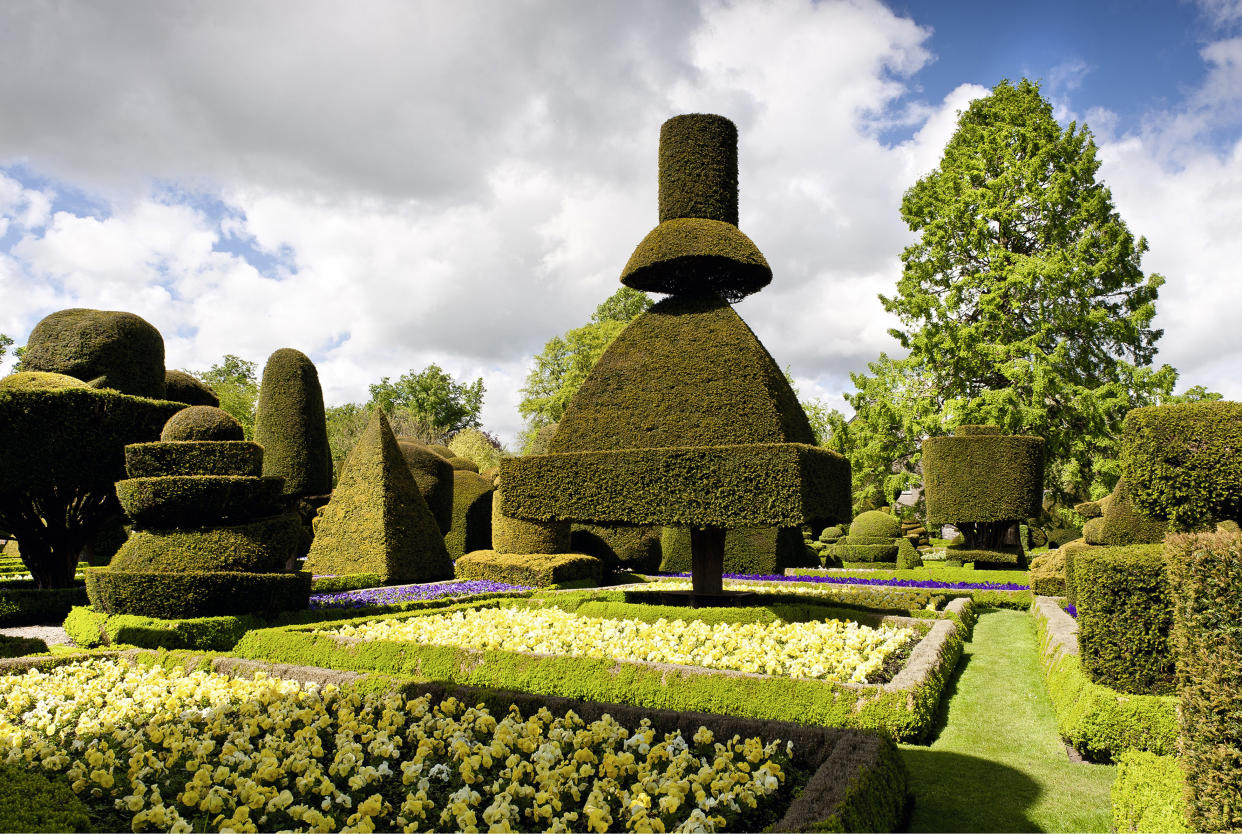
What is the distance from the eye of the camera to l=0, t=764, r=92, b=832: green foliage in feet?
10.8

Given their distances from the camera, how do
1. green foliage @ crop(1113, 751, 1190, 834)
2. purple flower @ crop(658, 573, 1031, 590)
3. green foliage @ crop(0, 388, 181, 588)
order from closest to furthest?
green foliage @ crop(1113, 751, 1190, 834) → green foliage @ crop(0, 388, 181, 588) → purple flower @ crop(658, 573, 1031, 590)

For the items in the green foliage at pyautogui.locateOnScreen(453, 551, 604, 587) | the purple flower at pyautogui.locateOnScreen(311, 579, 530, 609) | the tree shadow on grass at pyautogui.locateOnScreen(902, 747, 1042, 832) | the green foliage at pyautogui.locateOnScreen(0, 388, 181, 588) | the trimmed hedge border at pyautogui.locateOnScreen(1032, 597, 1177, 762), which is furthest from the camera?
the green foliage at pyautogui.locateOnScreen(453, 551, 604, 587)

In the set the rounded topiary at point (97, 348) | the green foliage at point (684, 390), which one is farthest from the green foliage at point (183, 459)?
the rounded topiary at point (97, 348)

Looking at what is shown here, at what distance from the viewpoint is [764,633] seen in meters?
8.27

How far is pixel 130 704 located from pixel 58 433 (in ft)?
31.0

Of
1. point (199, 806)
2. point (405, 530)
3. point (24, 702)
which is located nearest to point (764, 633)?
point (199, 806)

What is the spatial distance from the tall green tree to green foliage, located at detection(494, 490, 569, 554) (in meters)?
11.1

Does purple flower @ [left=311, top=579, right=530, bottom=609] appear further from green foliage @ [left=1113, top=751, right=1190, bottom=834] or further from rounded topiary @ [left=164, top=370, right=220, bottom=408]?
green foliage @ [left=1113, top=751, right=1190, bottom=834]

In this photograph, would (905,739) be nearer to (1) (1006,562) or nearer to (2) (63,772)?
(2) (63,772)

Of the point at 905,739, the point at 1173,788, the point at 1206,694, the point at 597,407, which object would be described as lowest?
the point at 905,739

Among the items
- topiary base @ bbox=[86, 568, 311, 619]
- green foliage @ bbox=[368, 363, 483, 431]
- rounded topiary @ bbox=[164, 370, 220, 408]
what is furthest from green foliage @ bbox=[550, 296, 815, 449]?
green foliage @ bbox=[368, 363, 483, 431]

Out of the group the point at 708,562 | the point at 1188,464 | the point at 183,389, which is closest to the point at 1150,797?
the point at 1188,464

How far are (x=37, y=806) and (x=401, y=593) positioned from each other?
1011 cm

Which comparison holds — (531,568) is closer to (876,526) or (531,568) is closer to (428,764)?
(428,764)
